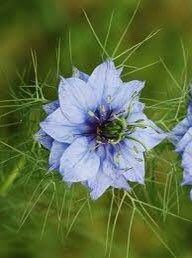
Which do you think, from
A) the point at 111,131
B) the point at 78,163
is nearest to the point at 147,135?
the point at 111,131

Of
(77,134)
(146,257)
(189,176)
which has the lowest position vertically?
(146,257)

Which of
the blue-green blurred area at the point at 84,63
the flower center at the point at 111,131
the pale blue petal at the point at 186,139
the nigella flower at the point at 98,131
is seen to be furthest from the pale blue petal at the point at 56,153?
the blue-green blurred area at the point at 84,63

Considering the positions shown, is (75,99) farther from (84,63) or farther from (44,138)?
(84,63)

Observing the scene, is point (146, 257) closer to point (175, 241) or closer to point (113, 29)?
point (175, 241)

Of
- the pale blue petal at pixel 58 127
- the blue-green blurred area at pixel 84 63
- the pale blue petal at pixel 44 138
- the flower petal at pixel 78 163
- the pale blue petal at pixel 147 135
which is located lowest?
the blue-green blurred area at pixel 84 63

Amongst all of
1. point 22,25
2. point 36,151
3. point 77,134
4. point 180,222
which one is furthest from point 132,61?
point 77,134

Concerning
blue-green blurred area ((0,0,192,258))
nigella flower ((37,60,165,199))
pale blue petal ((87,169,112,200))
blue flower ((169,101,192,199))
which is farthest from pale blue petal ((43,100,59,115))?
blue-green blurred area ((0,0,192,258))

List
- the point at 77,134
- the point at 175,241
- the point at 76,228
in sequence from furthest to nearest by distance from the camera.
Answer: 1. the point at 175,241
2. the point at 76,228
3. the point at 77,134

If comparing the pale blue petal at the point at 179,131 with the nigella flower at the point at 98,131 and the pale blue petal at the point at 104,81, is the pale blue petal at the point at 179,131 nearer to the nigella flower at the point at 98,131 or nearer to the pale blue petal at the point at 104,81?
the nigella flower at the point at 98,131
